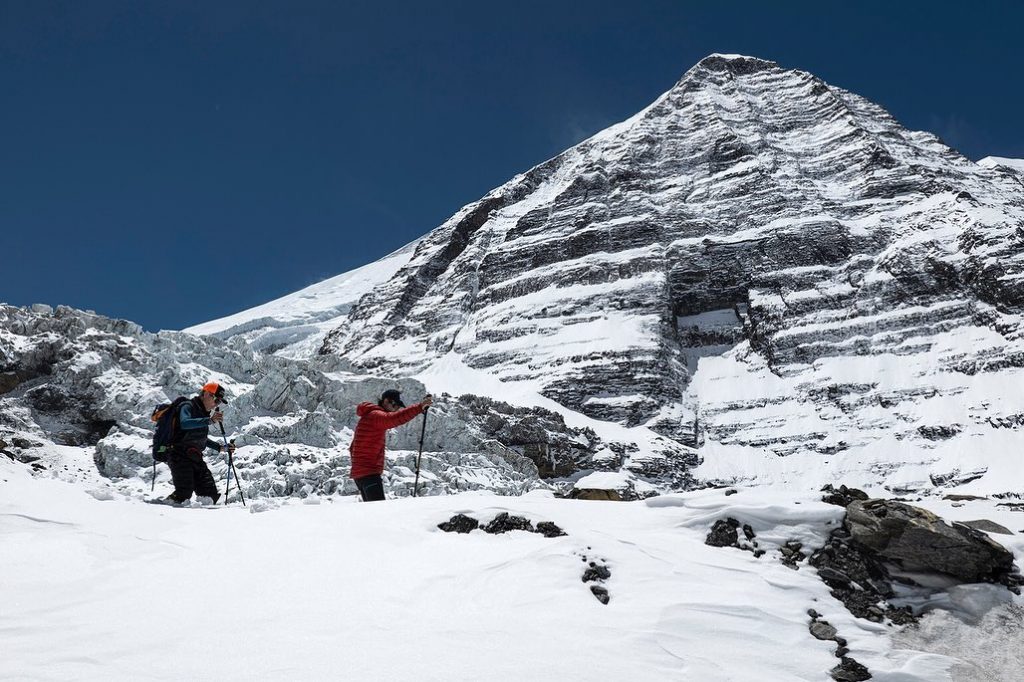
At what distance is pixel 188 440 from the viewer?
10391 mm

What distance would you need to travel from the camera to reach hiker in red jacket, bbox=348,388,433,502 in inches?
393

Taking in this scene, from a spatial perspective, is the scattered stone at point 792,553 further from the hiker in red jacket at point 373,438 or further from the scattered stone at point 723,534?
the hiker in red jacket at point 373,438

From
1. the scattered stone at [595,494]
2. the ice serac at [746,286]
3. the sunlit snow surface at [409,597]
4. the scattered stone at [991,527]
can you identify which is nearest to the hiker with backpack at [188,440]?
the sunlit snow surface at [409,597]

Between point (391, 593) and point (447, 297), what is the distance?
→ 102449 mm

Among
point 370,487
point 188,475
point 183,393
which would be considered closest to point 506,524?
point 370,487

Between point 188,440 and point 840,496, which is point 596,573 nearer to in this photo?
point 840,496

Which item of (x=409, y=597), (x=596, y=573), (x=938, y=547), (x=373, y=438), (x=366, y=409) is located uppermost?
(x=366, y=409)

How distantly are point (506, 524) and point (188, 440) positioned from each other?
5550mm

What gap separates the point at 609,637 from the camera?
5.20 metres

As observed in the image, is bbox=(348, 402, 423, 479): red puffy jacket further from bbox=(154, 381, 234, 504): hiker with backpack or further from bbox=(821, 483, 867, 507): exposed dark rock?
bbox=(821, 483, 867, 507): exposed dark rock

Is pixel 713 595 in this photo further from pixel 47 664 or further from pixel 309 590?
pixel 47 664

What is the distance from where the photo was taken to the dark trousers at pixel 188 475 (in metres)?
10.3

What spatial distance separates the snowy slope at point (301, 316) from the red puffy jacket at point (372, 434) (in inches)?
4592

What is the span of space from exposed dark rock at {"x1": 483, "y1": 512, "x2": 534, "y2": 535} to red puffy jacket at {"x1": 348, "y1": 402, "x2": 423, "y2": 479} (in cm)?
248
